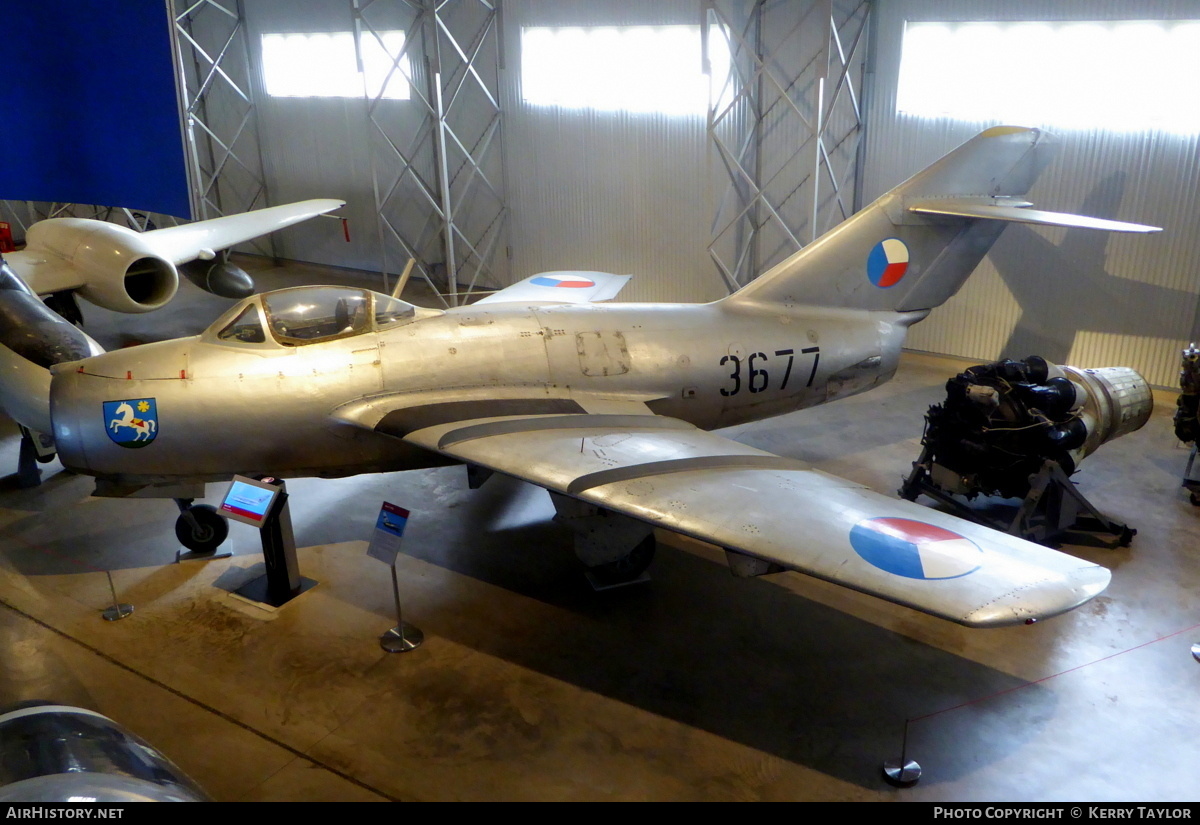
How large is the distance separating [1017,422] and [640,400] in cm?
327

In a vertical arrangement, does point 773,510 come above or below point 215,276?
below

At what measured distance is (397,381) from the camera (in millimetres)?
7391

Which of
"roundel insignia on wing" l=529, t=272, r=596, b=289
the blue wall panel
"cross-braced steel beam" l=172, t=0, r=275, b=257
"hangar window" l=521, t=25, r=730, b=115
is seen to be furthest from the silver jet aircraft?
"cross-braced steel beam" l=172, t=0, r=275, b=257

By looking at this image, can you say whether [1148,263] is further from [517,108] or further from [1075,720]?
[517,108]

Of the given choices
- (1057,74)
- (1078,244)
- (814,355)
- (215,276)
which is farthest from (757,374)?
(215,276)

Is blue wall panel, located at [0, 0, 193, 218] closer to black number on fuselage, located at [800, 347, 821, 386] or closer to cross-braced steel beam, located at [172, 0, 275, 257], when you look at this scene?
cross-braced steel beam, located at [172, 0, 275, 257]

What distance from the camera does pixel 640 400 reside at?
26.2ft

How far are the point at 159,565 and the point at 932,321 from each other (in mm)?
10552

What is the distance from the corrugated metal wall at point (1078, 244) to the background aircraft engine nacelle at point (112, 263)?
33.3ft

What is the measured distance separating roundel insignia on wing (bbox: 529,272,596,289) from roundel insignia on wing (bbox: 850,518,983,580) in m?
6.63

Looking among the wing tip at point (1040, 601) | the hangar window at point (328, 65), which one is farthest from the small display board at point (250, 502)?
the hangar window at point (328, 65)

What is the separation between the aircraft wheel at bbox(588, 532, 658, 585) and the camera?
24.7 feet

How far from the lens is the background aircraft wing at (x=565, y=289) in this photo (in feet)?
36.2

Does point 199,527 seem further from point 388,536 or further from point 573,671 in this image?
point 573,671
